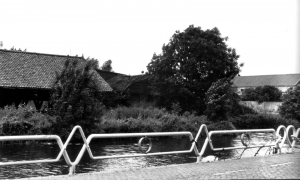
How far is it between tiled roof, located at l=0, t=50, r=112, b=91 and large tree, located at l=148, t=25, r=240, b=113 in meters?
9.35

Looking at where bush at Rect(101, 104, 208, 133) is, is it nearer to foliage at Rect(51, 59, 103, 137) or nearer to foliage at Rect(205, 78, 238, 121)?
foliage at Rect(205, 78, 238, 121)

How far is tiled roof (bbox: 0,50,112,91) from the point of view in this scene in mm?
31269

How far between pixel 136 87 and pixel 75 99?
22.7 m

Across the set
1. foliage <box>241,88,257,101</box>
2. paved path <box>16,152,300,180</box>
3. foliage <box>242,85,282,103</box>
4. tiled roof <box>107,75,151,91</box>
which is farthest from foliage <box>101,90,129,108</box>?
paved path <box>16,152,300,180</box>

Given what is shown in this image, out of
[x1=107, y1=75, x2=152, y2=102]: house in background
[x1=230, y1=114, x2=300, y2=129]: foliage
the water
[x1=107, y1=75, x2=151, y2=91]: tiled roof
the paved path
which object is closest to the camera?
the paved path

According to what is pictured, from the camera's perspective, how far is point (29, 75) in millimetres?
32875

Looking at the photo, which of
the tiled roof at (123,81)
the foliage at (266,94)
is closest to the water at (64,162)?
the tiled roof at (123,81)

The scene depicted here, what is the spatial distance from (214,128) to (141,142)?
2686 cm

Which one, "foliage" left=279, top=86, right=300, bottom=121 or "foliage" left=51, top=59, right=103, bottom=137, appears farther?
"foliage" left=279, top=86, right=300, bottom=121

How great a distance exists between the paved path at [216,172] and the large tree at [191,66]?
32.1 meters

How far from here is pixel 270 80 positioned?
91.0 meters

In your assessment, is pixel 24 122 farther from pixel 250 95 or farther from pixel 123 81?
pixel 250 95

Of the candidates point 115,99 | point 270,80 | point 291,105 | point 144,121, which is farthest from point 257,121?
point 270,80

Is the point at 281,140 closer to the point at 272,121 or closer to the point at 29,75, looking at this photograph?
the point at 29,75
